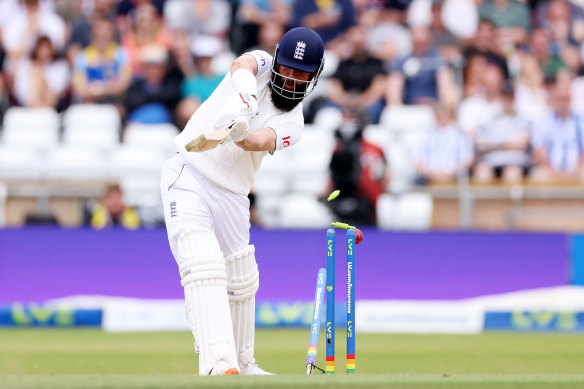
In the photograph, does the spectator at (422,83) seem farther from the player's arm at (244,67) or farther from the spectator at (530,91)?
the player's arm at (244,67)

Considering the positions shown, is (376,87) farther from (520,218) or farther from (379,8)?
(520,218)

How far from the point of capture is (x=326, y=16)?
13.0 m

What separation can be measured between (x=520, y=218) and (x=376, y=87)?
2.52 metres

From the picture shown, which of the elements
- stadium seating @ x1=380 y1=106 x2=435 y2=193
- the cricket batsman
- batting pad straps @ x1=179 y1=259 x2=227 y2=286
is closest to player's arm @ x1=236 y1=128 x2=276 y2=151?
the cricket batsman

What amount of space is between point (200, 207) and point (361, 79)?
7.07 m

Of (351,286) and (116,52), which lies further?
(116,52)

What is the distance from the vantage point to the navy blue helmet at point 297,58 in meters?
5.23

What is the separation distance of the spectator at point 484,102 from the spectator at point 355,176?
180 centimetres

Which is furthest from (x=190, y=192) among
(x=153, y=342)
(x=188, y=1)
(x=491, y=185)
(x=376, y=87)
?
(x=188, y=1)

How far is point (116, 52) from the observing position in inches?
502

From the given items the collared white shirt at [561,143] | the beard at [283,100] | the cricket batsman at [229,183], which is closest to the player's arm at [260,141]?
the cricket batsman at [229,183]

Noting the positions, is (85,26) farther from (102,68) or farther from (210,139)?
(210,139)

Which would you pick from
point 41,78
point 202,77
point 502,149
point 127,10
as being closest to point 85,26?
point 127,10

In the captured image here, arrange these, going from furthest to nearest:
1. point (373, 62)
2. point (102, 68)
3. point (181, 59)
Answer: point (102, 68) → point (181, 59) → point (373, 62)
